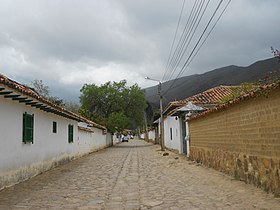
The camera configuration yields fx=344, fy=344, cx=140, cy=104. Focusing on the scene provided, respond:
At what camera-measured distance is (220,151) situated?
1262 cm

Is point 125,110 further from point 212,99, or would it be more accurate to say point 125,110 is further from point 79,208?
point 79,208

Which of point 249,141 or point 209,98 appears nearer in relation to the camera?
point 249,141

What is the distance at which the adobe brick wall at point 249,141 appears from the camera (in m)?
7.78

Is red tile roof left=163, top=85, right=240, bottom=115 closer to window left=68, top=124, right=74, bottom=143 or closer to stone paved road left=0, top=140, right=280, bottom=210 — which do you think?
window left=68, top=124, right=74, bottom=143

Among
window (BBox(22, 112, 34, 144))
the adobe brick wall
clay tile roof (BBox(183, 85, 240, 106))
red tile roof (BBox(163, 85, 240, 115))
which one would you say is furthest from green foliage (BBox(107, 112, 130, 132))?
window (BBox(22, 112, 34, 144))

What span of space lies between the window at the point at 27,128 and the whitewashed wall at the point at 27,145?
172 mm

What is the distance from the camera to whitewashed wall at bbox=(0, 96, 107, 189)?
367 inches

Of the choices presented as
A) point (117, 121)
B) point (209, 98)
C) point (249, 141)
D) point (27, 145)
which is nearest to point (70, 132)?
point (27, 145)

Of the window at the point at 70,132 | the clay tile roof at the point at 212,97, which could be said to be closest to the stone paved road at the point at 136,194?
the window at the point at 70,132

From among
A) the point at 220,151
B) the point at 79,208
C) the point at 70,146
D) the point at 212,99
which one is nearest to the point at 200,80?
the point at 212,99

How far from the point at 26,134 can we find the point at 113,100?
124 feet

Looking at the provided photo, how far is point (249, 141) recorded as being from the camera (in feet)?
31.0

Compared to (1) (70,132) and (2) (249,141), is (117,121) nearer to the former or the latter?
(1) (70,132)

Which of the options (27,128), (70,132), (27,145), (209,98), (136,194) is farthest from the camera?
(209,98)
